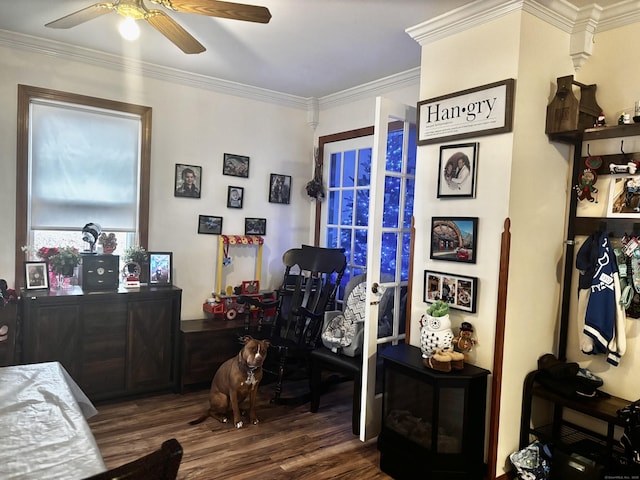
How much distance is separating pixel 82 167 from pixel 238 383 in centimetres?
209

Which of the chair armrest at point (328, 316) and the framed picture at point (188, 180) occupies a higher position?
the framed picture at point (188, 180)

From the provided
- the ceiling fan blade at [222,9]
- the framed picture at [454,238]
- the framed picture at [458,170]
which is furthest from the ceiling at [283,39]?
the framed picture at [454,238]

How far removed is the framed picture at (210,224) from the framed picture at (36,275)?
4.09 ft

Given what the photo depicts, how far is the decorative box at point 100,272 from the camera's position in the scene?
3.40 m

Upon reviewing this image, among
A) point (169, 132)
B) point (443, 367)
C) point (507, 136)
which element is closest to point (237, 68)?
point (169, 132)

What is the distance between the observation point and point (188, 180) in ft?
13.2

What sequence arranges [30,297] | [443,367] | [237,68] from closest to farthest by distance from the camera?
[443,367], [30,297], [237,68]

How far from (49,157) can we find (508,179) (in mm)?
3236

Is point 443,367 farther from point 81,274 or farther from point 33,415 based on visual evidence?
point 81,274

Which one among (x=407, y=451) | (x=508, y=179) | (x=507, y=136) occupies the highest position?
(x=507, y=136)

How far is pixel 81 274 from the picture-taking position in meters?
3.53

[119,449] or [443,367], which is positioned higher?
[443,367]

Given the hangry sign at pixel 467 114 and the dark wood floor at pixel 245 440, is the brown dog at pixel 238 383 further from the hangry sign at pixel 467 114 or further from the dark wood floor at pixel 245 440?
the hangry sign at pixel 467 114

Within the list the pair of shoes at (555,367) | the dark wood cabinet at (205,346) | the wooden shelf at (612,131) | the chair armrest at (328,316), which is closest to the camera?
the wooden shelf at (612,131)
